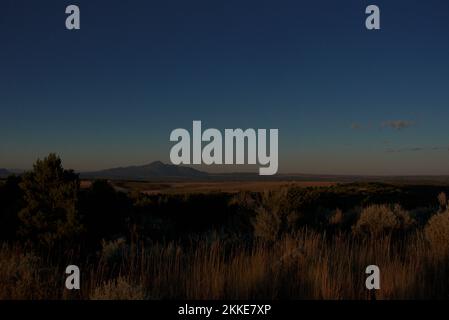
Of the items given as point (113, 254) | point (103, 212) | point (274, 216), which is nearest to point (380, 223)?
point (274, 216)

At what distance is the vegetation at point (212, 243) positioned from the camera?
177 inches

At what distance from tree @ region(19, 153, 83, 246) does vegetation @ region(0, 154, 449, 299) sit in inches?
1.2

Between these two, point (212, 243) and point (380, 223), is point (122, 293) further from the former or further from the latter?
point (380, 223)

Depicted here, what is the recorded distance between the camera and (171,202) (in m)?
20.6

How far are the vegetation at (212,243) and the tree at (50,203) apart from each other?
0.03 metres

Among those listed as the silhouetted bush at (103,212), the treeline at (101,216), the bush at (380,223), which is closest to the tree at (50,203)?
the treeline at (101,216)

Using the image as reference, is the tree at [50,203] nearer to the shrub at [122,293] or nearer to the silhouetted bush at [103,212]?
the silhouetted bush at [103,212]

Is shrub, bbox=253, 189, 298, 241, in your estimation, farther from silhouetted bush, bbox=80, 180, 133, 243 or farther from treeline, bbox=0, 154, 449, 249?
silhouetted bush, bbox=80, 180, 133, 243

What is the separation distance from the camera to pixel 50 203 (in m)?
12.4

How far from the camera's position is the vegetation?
14.7ft

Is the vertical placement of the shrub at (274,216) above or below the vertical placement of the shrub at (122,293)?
below
